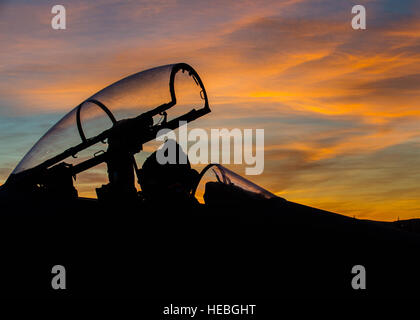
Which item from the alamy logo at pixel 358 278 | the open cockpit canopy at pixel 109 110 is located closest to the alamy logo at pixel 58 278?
the open cockpit canopy at pixel 109 110

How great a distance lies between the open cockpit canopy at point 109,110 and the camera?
6.99 m

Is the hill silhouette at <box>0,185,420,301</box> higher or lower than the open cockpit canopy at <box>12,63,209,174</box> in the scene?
lower

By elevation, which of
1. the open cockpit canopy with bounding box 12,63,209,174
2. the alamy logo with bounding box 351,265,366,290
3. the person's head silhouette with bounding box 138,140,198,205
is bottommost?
the alamy logo with bounding box 351,265,366,290

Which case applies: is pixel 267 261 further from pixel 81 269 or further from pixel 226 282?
pixel 81 269

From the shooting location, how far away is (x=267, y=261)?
5.66 m

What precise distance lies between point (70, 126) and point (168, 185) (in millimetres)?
1592

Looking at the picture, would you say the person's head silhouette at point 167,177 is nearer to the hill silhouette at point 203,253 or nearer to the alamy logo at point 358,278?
the hill silhouette at point 203,253

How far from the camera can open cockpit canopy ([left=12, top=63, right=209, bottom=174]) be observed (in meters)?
6.99

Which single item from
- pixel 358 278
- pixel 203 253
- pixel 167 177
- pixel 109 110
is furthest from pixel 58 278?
pixel 358 278

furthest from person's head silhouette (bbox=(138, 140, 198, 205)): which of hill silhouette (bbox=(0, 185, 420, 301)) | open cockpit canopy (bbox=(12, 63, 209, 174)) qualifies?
open cockpit canopy (bbox=(12, 63, 209, 174))

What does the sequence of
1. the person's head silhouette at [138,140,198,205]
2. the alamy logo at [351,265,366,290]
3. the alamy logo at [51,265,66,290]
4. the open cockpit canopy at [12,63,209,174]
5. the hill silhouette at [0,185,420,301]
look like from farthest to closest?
1. the open cockpit canopy at [12,63,209,174]
2. the person's head silhouette at [138,140,198,205]
3. the alamy logo at [51,265,66,290]
4. the hill silhouette at [0,185,420,301]
5. the alamy logo at [351,265,366,290]

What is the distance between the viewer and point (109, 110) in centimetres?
721

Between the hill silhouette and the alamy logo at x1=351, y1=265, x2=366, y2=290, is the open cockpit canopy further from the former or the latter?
the alamy logo at x1=351, y1=265, x2=366, y2=290
